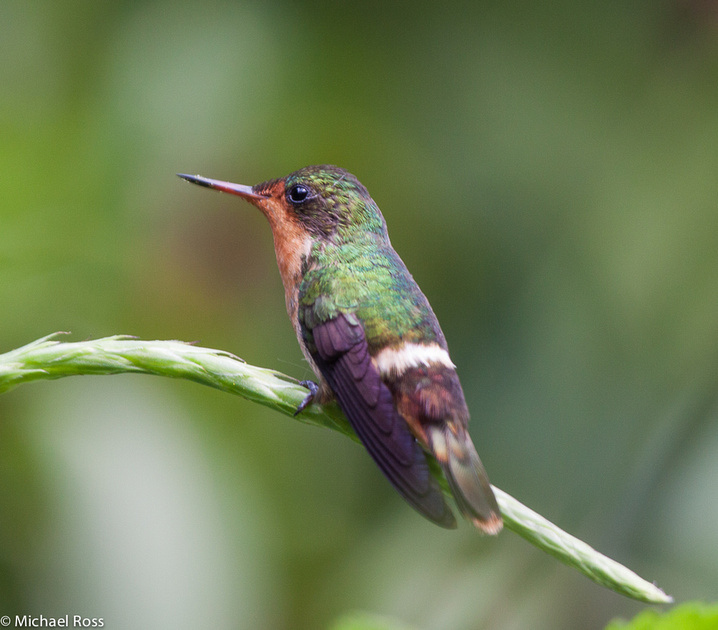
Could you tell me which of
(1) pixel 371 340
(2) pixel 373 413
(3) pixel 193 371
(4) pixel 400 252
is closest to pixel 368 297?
(1) pixel 371 340

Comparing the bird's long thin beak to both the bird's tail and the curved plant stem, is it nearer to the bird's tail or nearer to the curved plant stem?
the curved plant stem

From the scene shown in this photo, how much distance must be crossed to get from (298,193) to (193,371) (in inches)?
41.8

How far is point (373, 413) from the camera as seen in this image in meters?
1.62

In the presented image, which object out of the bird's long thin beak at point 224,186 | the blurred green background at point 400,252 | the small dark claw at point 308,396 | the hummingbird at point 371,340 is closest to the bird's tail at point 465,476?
the hummingbird at point 371,340

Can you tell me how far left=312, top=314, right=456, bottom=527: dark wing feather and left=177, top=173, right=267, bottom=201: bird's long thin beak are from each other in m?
0.46

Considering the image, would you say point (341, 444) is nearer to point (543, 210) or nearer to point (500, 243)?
point (500, 243)

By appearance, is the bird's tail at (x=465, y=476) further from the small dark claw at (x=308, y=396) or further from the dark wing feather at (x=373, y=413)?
the small dark claw at (x=308, y=396)

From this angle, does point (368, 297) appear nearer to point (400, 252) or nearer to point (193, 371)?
point (193, 371)

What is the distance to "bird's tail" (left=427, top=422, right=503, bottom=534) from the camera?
1.35 m

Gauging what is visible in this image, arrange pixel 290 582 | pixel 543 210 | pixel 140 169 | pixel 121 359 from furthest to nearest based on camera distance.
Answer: pixel 543 210, pixel 140 169, pixel 290 582, pixel 121 359

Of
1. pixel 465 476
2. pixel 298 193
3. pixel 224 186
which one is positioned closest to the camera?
pixel 465 476

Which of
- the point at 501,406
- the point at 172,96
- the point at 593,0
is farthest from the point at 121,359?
the point at 593,0

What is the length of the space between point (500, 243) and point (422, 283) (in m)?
0.40

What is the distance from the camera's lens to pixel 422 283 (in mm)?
3154
